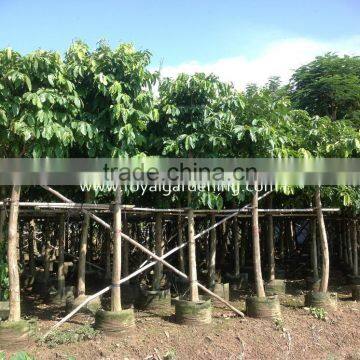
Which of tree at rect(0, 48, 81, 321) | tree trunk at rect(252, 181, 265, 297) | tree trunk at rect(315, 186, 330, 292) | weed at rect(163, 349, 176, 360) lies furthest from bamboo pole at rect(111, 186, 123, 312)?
tree trunk at rect(315, 186, 330, 292)

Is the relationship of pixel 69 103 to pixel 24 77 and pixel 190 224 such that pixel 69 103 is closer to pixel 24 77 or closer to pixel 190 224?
pixel 24 77

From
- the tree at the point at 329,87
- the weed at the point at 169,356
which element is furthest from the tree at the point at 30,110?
the tree at the point at 329,87

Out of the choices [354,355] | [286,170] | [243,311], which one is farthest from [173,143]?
[354,355]

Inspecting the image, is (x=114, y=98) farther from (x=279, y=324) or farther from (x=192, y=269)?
(x=279, y=324)

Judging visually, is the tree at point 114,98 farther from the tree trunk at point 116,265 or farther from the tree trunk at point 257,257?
the tree trunk at point 257,257

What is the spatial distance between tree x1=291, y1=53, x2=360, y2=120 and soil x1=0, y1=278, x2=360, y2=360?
5227 millimetres

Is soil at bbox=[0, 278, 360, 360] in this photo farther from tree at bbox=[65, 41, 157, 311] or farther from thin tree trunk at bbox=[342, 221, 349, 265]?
thin tree trunk at bbox=[342, 221, 349, 265]

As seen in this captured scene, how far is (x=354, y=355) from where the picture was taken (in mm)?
6816

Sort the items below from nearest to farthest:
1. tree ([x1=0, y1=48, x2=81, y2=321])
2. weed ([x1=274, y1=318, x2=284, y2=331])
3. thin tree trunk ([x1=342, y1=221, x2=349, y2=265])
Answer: tree ([x1=0, y1=48, x2=81, y2=321])
weed ([x1=274, y1=318, x2=284, y2=331])
thin tree trunk ([x1=342, y1=221, x2=349, y2=265])

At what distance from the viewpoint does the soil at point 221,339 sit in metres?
6.18

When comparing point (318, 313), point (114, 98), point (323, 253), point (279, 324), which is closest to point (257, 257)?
point (279, 324)

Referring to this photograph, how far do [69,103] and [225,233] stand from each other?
7.81 metres

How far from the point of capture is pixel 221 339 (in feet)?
22.3

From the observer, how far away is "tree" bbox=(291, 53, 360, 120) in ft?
35.6
